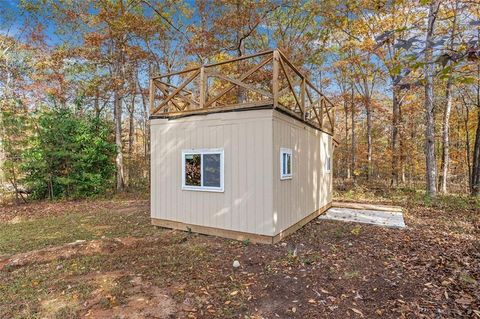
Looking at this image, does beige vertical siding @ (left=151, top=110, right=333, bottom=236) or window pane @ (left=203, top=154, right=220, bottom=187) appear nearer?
beige vertical siding @ (left=151, top=110, right=333, bottom=236)

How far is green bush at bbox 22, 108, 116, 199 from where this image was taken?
35.8ft

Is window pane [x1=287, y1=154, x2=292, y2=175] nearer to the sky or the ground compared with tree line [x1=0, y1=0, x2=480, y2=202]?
nearer to the ground

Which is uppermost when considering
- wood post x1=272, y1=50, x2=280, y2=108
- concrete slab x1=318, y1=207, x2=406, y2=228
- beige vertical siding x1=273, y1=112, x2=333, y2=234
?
wood post x1=272, y1=50, x2=280, y2=108

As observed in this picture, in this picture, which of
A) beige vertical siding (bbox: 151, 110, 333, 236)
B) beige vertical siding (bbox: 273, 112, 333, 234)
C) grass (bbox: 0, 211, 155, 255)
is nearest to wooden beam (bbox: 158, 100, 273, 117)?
beige vertical siding (bbox: 151, 110, 333, 236)

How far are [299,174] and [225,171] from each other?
206 centimetres

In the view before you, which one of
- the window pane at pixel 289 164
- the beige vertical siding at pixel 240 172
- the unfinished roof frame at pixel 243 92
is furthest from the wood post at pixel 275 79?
the window pane at pixel 289 164

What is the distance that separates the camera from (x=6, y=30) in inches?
533

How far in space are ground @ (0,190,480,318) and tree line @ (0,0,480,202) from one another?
5279 mm

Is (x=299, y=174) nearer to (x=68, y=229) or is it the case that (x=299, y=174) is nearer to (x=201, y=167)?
(x=201, y=167)

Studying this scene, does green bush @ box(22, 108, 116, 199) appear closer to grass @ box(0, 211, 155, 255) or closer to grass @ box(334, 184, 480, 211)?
grass @ box(0, 211, 155, 255)

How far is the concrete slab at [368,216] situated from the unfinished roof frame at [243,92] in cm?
269

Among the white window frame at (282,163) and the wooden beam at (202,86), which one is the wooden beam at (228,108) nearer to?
the wooden beam at (202,86)

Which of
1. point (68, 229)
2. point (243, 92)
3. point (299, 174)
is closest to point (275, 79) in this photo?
point (299, 174)

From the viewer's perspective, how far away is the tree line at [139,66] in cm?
1109
